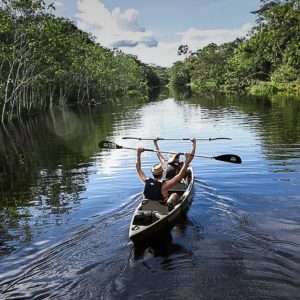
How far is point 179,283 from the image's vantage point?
8305 millimetres

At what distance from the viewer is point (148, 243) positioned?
34.6 feet

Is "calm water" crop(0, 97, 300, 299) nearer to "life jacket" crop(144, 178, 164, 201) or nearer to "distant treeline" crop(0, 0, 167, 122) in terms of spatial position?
"life jacket" crop(144, 178, 164, 201)

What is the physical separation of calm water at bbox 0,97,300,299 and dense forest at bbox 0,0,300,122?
26135 millimetres

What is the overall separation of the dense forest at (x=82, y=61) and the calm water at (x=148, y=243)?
85.7 feet

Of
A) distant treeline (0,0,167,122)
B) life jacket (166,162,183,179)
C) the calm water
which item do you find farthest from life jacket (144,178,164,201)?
distant treeline (0,0,167,122)

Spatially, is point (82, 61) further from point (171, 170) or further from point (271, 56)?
point (171, 170)

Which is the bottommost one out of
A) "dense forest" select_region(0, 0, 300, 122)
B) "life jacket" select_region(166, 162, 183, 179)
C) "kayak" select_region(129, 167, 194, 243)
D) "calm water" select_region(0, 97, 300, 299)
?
"calm water" select_region(0, 97, 300, 299)

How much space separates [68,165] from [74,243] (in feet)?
37.8

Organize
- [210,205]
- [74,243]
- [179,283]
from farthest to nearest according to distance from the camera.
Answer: [210,205] < [74,243] < [179,283]

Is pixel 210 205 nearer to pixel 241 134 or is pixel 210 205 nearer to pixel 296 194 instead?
pixel 296 194

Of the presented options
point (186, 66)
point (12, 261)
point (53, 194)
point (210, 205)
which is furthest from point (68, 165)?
point (186, 66)

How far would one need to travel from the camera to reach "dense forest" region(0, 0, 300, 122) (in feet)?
149

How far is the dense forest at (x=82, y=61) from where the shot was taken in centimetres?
4541

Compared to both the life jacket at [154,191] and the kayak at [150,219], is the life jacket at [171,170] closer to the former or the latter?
the kayak at [150,219]
